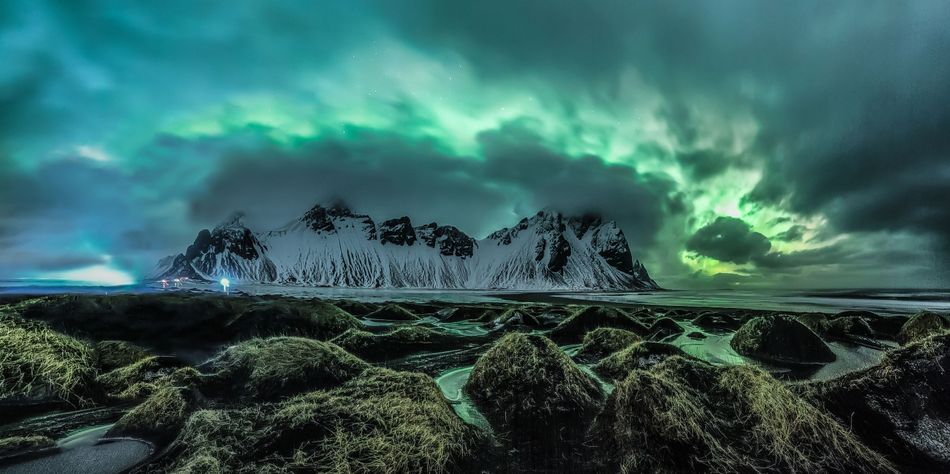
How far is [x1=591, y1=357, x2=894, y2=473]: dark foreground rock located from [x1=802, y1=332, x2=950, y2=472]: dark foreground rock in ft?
2.12

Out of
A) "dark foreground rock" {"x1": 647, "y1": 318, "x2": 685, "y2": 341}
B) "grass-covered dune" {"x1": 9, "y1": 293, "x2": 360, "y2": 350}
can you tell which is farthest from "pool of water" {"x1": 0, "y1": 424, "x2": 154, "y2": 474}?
"dark foreground rock" {"x1": 647, "y1": 318, "x2": 685, "y2": 341}

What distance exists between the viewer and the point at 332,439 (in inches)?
187

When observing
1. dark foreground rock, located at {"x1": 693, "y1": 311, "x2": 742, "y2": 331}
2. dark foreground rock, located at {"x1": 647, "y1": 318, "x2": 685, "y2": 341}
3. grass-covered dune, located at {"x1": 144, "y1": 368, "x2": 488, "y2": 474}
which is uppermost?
grass-covered dune, located at {"x1": 144, "y1": 368, "x2": 488, "y2": 474}

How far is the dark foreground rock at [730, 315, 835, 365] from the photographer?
12445 mm

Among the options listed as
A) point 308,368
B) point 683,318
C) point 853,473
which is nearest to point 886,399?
point 853,473

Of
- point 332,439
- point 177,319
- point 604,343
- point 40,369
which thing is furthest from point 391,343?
point 177,319

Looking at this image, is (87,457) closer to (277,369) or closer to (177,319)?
(277,369)

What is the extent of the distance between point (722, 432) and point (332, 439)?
18.7 feet

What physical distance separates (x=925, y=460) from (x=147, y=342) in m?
21.9

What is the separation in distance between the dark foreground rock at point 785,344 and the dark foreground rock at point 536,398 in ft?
31.1

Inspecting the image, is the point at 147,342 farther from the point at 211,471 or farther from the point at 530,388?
the point at 530,388

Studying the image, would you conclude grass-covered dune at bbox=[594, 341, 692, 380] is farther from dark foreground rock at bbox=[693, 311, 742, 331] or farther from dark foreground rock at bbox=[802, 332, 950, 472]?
dark foreground rock at bbox=[693, 311, 742, 331]

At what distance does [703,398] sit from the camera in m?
5.89

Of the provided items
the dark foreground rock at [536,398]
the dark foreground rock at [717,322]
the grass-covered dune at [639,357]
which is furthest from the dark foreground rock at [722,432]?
the dark foreground rock at [717,322]
